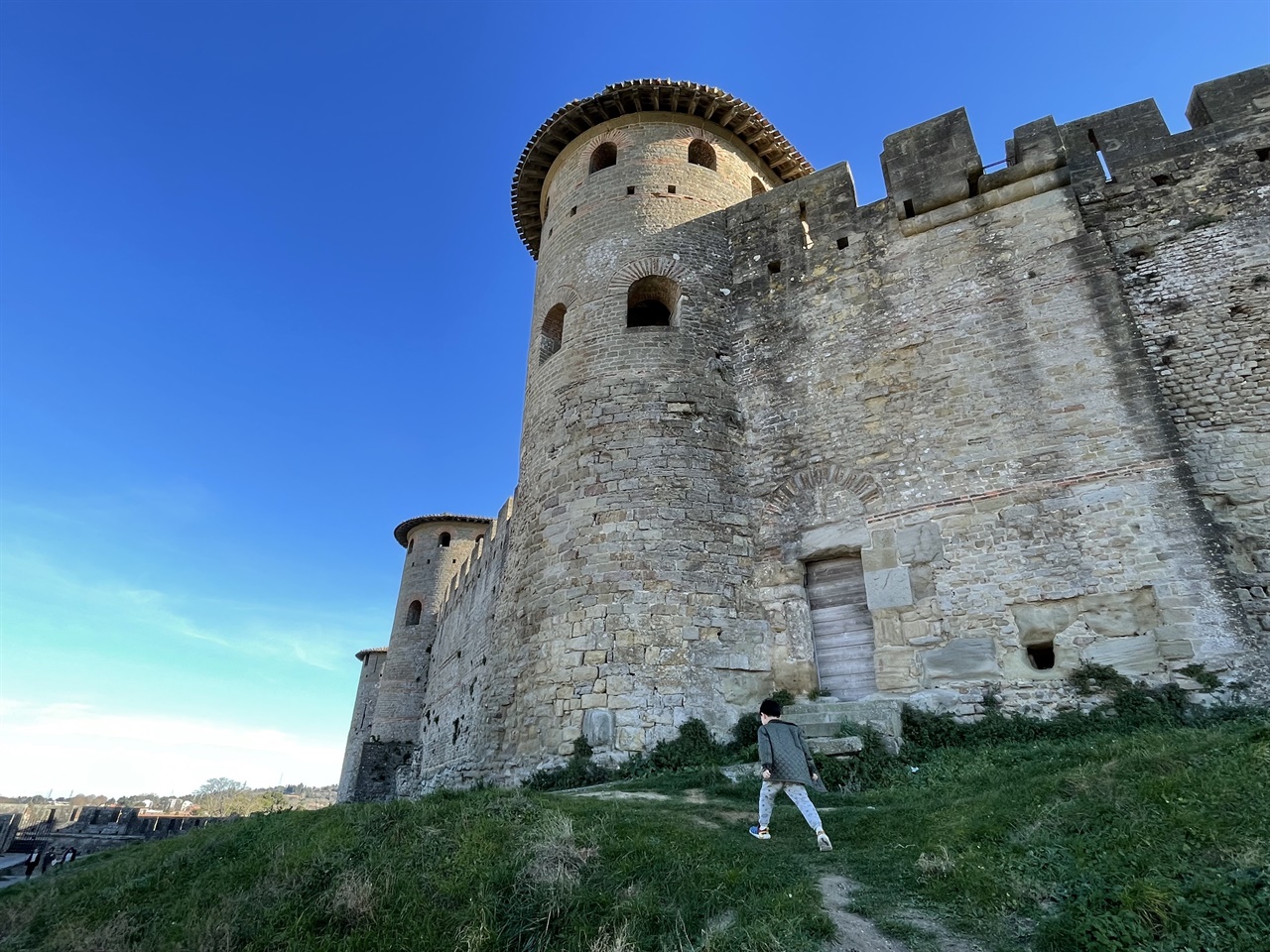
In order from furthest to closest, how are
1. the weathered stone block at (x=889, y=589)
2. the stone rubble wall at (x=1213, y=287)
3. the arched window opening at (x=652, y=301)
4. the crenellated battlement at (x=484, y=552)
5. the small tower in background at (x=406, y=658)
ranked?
1. the small tower in background at (x=406, y=658)
2. the crenellated battlement at (x=484, y=552)
3. the arched window opening at (x=652, y=301)
4. the weathered stone block at (x=889, y=589)
5. the stone rubble wall at (x=1213, y=287)

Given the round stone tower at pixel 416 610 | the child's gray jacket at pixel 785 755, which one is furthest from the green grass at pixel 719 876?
the round stone tower at pixel 416 610

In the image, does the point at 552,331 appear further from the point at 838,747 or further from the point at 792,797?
the point at 792,797

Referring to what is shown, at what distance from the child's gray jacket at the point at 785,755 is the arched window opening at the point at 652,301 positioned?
7.39 m

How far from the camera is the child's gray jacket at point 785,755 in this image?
5.15 metres

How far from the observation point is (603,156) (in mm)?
13672

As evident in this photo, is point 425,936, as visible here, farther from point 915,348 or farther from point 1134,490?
point 915,348

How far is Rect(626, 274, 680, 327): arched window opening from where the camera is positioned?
11391mm

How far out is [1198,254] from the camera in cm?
880

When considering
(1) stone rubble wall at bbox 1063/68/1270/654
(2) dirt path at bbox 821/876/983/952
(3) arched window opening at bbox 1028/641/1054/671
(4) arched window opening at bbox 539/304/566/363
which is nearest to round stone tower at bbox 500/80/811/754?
(4) arched window opening at bbox 539/304/566/363

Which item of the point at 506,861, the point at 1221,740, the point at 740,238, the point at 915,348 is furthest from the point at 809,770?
the point at 740,238

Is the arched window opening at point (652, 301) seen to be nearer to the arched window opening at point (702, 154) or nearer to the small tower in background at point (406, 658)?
the arched window opening at point (702, 154)

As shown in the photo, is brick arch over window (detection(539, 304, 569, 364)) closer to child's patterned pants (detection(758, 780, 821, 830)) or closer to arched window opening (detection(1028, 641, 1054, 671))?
arched window opening (detection(1028, 641, 1054, 671))

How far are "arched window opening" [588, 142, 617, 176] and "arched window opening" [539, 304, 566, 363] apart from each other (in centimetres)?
330

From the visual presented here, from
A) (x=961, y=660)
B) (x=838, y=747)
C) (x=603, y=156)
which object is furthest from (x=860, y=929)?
(x=603, y=156)
